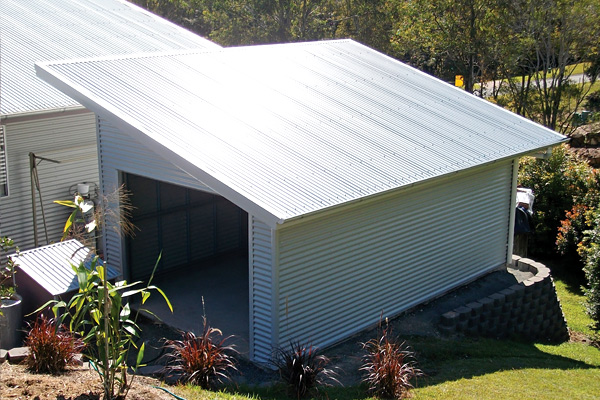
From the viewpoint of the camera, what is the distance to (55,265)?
11.0 m

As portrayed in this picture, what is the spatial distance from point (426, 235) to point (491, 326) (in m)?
2.12

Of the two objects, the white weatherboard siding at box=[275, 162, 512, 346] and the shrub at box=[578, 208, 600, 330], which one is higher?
the white weatherboard siding at box=[275, 162, 512, 346]

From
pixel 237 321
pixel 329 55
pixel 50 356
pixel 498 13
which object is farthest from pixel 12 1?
pixel 498 13

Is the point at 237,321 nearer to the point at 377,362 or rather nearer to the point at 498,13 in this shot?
the point at 377,362

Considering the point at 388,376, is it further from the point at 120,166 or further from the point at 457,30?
the point at 457,30

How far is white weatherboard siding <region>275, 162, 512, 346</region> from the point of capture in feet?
34.1

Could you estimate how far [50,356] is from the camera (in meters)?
8.16

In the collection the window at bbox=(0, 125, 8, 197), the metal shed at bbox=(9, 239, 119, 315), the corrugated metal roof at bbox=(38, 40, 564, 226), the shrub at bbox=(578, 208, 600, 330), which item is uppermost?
the corrugated metal roof at bbox=(38, 40, 564, 226)

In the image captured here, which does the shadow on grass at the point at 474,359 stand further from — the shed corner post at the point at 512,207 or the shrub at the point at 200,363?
the shrub at the point at 200,363

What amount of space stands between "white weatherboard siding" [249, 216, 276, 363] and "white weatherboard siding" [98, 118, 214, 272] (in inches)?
59.6

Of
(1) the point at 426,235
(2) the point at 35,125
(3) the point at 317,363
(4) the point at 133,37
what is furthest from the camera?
(4) the point at 133,37

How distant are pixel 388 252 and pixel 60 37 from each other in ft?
32.7

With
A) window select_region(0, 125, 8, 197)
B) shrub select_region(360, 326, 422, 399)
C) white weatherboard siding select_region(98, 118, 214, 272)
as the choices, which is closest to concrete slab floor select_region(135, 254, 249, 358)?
white weatherboard siding select_region(98, 118, 214, 272)

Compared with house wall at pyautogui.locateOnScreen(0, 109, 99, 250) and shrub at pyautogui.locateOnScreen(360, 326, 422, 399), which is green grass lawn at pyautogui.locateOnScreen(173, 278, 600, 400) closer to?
shrub at pyautogui.locateOnScreen(360, 326, 422, 399)
